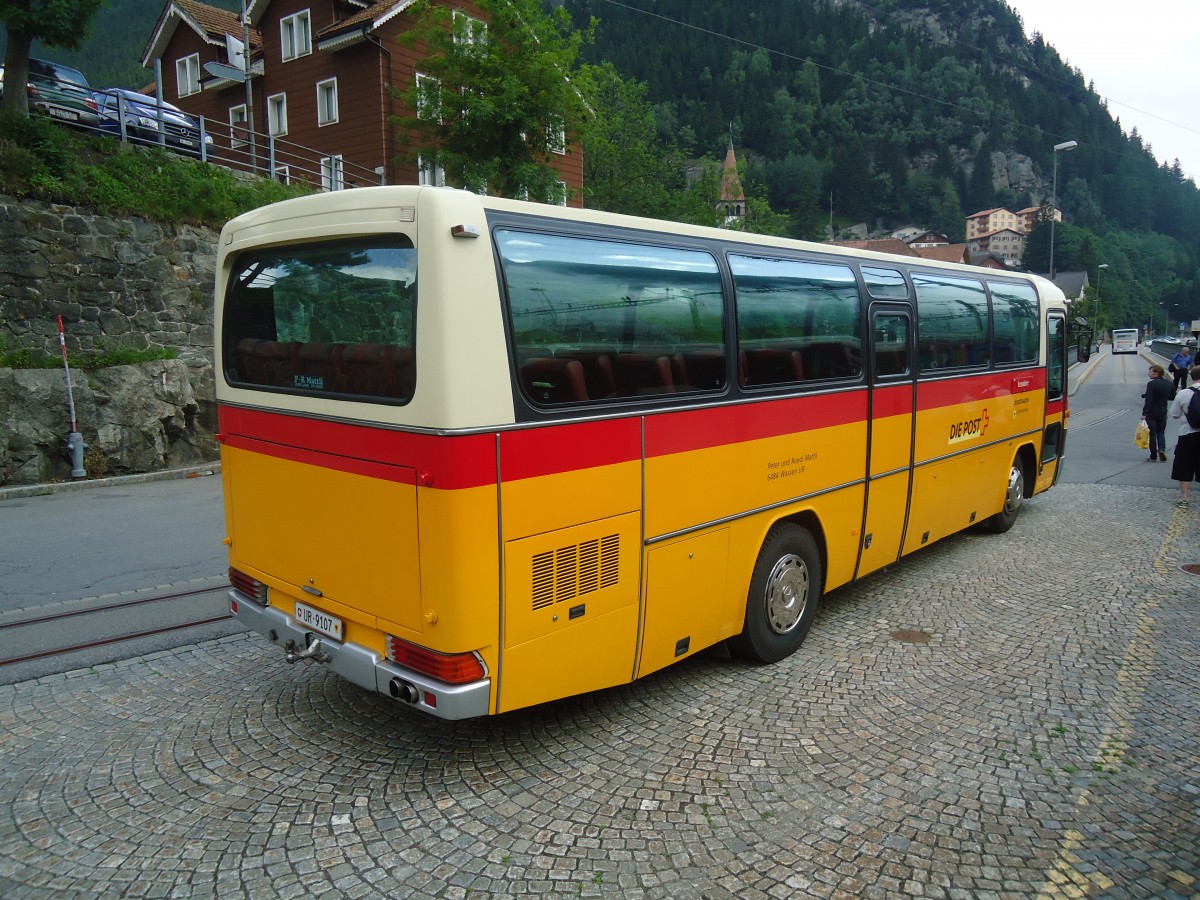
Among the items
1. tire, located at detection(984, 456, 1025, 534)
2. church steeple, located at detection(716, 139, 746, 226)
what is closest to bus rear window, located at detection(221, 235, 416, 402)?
tire, located at detection(984, 456, 1025, 534)

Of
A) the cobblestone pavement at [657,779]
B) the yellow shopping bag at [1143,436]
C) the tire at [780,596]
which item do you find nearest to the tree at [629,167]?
the yellow shopping bag at [1143,436]

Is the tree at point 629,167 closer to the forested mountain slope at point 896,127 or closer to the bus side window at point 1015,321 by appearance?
the bus side window at point 1015,321


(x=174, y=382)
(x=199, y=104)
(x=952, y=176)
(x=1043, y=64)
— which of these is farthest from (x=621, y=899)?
(x=1043, y=64)

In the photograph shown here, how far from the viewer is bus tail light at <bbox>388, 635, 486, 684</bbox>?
3.93 m

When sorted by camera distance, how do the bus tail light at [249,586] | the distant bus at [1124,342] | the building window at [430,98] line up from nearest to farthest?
the bus tail light at [249,586]
the building window at [430,98]
the distant bus at [1124,342]

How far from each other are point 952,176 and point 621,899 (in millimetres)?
175231

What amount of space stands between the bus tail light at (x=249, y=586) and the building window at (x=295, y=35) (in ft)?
102

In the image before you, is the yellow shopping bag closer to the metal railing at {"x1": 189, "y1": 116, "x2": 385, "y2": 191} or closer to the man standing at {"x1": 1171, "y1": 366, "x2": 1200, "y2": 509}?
the man standing at {"x1": 1171, "y1": 366, "x2": 1200, "y2": 509}

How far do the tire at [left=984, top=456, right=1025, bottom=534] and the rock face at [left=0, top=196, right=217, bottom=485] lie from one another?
13.7 meters

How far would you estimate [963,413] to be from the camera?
27.5 ft

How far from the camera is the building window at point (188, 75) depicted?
35469 mm

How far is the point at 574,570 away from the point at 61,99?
60.4 ft

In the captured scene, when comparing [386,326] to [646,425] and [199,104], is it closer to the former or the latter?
[646,425]

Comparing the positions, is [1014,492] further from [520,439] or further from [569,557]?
[520,439]
